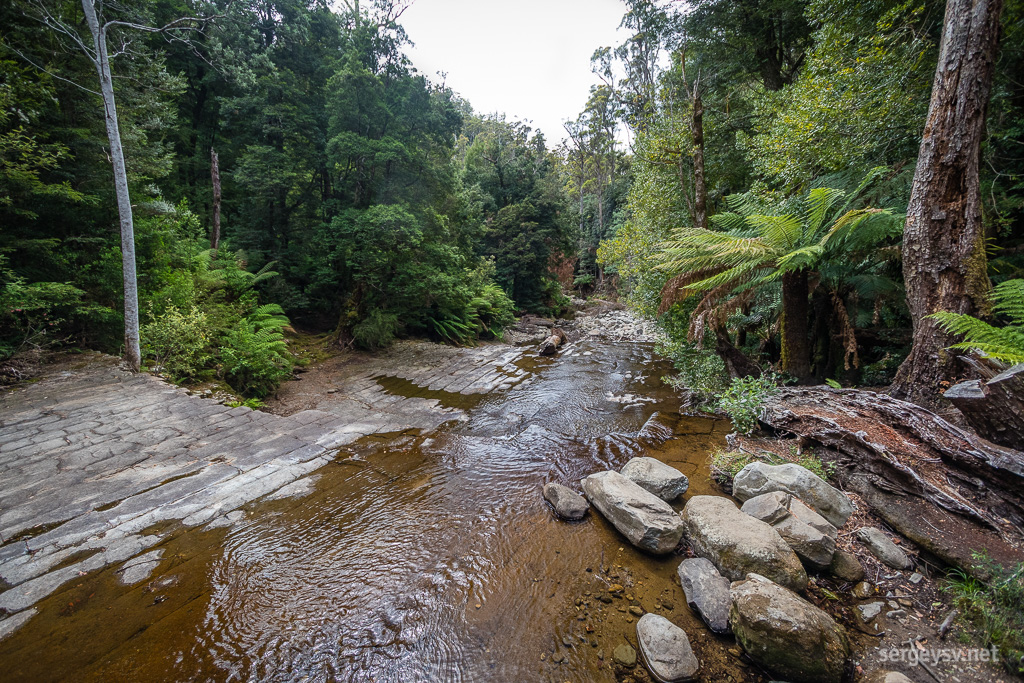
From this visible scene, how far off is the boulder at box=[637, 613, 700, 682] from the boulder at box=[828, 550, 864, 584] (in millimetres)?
1139

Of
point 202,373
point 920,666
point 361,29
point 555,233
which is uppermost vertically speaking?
point 361,29

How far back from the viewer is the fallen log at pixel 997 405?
2160mm

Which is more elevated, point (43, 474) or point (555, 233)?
point (555, 233)

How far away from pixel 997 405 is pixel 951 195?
201 cm

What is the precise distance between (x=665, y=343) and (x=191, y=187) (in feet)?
50.7

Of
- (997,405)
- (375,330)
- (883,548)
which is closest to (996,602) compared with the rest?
(883,548)

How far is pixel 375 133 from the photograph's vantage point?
961cm

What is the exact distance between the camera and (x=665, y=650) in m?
1.80

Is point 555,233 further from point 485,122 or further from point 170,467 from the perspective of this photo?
point 485,122

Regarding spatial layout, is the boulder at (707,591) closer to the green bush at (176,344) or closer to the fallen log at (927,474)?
the fallen log at (927,474)

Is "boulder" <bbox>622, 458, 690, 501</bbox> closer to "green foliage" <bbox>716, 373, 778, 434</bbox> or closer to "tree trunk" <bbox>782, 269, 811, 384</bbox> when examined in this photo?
"green foliage" <bbox>716, 373, 778, 434</bbox>

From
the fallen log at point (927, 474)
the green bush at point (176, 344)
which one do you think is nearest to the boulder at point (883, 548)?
the fallen log at point (927, 474)

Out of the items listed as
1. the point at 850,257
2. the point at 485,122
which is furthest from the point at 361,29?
the point at 485,122

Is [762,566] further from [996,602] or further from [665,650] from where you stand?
[996,602]
